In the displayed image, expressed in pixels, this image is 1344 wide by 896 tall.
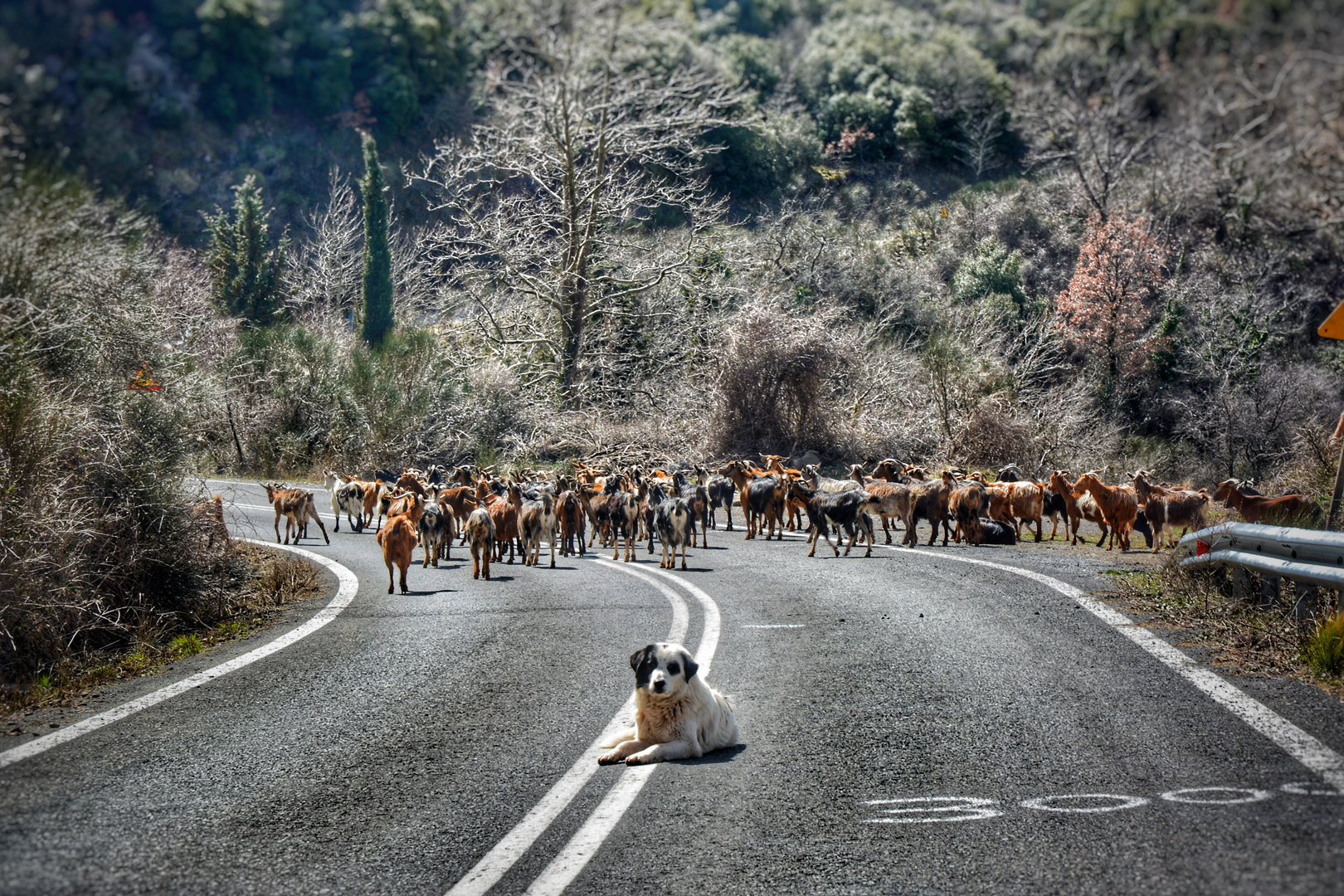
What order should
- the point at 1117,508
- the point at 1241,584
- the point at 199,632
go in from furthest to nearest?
1. the point at 1117,508
2. the point at 199,632
3. the point at 1241,584

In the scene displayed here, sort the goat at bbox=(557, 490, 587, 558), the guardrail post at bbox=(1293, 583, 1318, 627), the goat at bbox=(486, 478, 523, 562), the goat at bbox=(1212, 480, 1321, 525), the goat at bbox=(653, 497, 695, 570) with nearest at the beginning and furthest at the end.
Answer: the guardrail post at bbox=(1293, 583, 1318, 627), the goat at bbox=(1212, 480, 1321, 525), the goat at bbox=(653, 497, 695, 570), the goat at bbox=(486, 478, 523, 562), the goat at bbox=(557, 490, 587, 558)

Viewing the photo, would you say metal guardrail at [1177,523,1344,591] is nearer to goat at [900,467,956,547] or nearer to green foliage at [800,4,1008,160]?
green foliage at [800,4,1008,160]

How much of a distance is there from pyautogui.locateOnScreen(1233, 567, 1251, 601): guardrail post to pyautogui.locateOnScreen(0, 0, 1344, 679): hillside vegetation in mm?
2686

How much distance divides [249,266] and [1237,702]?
2409 cm

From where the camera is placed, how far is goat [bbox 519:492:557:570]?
15664mm

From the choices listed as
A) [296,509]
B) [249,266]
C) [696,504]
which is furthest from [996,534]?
[249,266]

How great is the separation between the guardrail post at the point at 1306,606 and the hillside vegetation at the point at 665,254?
7.87ft

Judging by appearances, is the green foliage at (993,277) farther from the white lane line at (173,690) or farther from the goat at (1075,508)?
the white lane line at (173,690)

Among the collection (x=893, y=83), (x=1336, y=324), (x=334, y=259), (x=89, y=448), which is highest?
(x=893, y=83)

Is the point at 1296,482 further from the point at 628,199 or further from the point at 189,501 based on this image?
the point at 628,199

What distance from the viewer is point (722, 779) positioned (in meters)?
5.41

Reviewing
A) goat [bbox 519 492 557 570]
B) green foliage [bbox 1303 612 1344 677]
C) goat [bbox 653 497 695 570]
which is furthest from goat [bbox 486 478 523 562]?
green foliage [bbox 1303 612 1344 677]

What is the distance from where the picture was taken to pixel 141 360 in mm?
10578

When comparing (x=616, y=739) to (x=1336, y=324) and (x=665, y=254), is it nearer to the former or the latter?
(x=1336, y=324)
